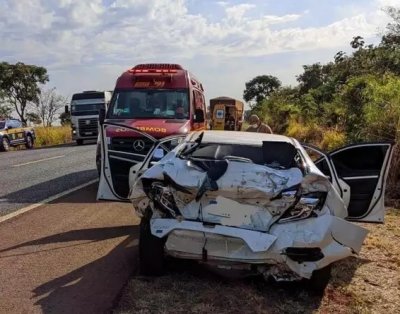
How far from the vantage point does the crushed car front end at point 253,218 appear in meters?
4.43

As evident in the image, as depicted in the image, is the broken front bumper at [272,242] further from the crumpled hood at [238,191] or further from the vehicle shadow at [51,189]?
the vehicle shadow at [51,189]

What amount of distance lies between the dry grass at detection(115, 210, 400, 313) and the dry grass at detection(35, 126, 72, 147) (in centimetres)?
3194

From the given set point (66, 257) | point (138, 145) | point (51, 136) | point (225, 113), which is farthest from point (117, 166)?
point (51, 136)

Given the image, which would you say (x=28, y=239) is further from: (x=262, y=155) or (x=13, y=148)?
(x=13, y=148)

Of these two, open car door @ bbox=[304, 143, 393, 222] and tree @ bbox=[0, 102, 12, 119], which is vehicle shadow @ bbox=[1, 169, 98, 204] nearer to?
open car door @ bbox=[304, 143, 393, 222]

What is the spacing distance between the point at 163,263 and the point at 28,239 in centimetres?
236

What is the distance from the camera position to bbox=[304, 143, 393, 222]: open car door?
19.2 feet

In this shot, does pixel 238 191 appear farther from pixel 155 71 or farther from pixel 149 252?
pixel 155 71

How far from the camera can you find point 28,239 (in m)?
6.59

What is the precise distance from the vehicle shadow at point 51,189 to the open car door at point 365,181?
5.06 metres

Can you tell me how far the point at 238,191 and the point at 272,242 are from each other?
0.52 m

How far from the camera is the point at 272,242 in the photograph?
4383 mm

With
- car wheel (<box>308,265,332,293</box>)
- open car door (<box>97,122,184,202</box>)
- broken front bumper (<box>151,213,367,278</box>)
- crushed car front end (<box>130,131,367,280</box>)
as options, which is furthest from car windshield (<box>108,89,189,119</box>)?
car wheel (<box>308,265,332,293</box>)

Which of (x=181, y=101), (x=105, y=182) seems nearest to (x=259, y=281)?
(x=105, y=182)
